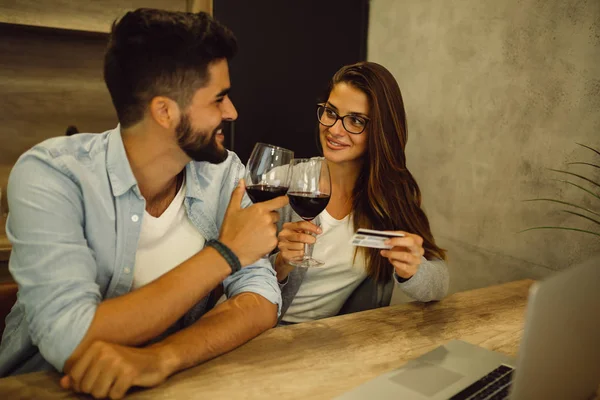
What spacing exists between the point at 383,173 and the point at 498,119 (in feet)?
2.53

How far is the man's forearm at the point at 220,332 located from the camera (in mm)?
981

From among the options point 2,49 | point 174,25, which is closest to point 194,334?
point 174,25

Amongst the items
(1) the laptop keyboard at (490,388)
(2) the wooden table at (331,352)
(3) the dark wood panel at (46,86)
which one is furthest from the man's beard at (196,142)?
(3) the dark wood panel at (46,86)

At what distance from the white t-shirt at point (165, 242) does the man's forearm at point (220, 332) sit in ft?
0.76

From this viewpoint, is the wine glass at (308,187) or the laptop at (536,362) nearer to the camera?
the laptop at (536,362)

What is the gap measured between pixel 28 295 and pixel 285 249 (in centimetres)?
64

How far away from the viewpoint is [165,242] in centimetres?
135

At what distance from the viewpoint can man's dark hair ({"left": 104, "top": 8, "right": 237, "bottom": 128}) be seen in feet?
3.91

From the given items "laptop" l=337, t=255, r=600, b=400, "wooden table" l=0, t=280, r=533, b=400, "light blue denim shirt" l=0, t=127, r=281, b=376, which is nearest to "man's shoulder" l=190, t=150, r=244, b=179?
"light blue denim shirt" l=0, t=127, r=281, b=376

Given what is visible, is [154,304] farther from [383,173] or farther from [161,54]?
[383,173]

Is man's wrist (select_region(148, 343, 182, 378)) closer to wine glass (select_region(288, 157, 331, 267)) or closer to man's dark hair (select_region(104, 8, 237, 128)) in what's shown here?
wine glass (select_region(288, 157, 331, 267))

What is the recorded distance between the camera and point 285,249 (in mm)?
1376

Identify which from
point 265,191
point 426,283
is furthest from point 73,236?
point 426,283

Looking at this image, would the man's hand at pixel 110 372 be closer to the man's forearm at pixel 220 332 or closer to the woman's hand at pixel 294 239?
the man's forearm at pixel 220 332
